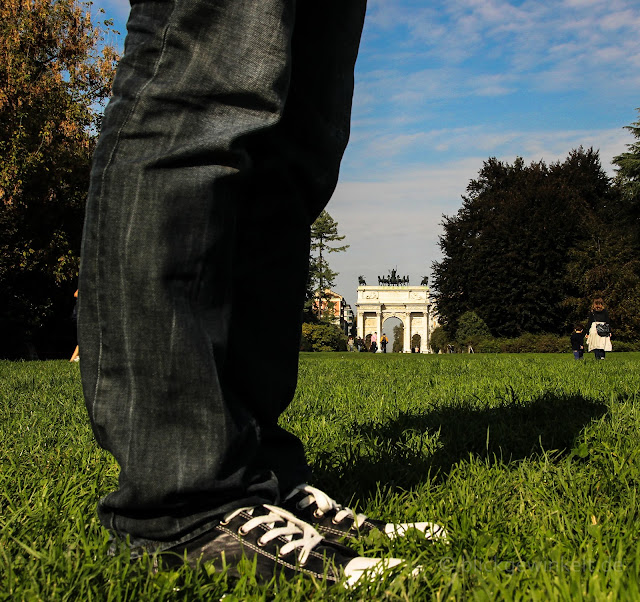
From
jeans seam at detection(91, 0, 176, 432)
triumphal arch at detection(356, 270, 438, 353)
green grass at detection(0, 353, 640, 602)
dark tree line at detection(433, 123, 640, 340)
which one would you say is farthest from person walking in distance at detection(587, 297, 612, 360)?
triumphal arch at detection(356, 270, 438, 353)

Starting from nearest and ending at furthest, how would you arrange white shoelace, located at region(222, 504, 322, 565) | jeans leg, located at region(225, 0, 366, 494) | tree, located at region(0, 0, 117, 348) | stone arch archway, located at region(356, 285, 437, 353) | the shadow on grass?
white shoelace, located at region(222, 504, 322, 565)
jeans leg, located at region(225, 0, 366, 494)
the shadow on grass
tree, located at region(0, 0, 117, 348)
stone arch archway, located at region(356, 285, 437, 353)

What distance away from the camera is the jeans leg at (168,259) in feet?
4.30

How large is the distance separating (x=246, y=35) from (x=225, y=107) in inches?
6.4

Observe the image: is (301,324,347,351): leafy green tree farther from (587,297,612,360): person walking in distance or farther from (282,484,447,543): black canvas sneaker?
(282,484,447,543): black canvas sneaker

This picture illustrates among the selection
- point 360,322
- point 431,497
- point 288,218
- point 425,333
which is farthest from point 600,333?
point 425,333

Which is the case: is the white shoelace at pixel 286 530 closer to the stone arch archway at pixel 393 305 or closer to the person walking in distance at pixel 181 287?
the person walking in distance at pixel 181 287

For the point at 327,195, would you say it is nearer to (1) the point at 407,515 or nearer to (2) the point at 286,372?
(2) the point at 286,372

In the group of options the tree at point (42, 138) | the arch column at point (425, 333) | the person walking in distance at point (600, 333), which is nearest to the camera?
the person walking in distance at point (600, 333)

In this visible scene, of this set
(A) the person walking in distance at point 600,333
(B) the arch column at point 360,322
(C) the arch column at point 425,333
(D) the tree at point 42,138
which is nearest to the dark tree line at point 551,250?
(A) the person walking in distance at point 600,333

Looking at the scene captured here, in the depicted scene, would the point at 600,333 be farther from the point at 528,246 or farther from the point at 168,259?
the point at 528,246

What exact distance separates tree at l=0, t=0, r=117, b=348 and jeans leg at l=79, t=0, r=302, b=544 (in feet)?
55.8

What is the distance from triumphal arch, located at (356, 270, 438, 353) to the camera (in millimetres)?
87562

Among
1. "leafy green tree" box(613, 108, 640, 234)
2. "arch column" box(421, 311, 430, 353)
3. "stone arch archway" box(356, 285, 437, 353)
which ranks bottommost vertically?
"arch column" box(421, 311, 430, 353)

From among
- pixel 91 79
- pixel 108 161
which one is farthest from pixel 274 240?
pixel 91 79
